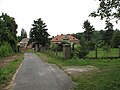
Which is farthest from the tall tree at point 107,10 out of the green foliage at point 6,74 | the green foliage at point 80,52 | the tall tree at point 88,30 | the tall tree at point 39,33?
the tall tree at point 88,30

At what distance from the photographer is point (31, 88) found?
35.3ft

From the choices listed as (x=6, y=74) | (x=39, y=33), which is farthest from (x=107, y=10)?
(x=39, y=33)

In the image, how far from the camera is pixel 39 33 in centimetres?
9244

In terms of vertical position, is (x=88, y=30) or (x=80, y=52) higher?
(x=88, y=30)

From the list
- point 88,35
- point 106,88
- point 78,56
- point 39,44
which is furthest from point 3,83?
point 88,35

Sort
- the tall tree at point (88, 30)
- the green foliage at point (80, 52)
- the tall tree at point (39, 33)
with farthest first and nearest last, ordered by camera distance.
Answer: the tall tree at point (88, 30) < the tall tree at point (39, 33) < the green foliage at point (80, 52)

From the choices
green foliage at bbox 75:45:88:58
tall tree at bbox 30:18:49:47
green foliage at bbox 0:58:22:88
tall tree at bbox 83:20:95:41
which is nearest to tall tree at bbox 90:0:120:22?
green foliage at bbox 0:58:22:88

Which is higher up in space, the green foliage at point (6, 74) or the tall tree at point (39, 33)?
the tall tree at point (39, 33)

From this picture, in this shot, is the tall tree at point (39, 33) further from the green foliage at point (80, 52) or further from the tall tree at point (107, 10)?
the tall tree at point (107, 10)

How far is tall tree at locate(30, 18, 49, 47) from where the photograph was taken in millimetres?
92250

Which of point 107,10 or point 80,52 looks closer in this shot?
point 107,10

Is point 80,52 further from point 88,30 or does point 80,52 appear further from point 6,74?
point 88,30

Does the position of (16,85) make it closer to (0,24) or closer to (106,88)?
(106,88)

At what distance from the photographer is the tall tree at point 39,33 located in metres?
92.2
